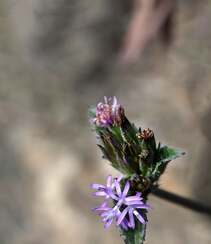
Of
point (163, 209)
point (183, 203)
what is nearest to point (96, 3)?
point (163, 209)

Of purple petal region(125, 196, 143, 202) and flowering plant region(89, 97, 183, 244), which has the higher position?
flowering plant region(89, 97, 183, 244)

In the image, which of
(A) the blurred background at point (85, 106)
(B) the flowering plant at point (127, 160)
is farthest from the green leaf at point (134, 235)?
(A) the blurred background at point (85, 106)

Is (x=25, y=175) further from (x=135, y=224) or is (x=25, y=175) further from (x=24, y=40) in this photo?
(x=135, y=224)

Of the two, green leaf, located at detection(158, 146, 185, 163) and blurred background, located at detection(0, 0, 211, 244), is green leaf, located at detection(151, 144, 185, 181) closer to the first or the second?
green leaf, located at detection(158, 146, 185, 163)

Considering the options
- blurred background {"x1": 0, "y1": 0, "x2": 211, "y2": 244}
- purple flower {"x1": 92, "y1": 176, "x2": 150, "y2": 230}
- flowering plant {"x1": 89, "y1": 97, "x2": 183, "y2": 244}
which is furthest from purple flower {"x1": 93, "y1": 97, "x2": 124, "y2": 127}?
blurred background {"x1": 0, "y1": 0, "x2": 211, "y2": 244}

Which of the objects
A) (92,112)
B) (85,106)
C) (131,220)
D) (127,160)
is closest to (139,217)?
(131,220)

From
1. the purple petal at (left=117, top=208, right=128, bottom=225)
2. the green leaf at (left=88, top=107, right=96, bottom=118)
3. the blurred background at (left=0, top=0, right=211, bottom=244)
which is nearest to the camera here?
the purple petal at (left=117, top=208, right=128, bottom=225)

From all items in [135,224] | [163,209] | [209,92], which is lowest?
[135,224]
